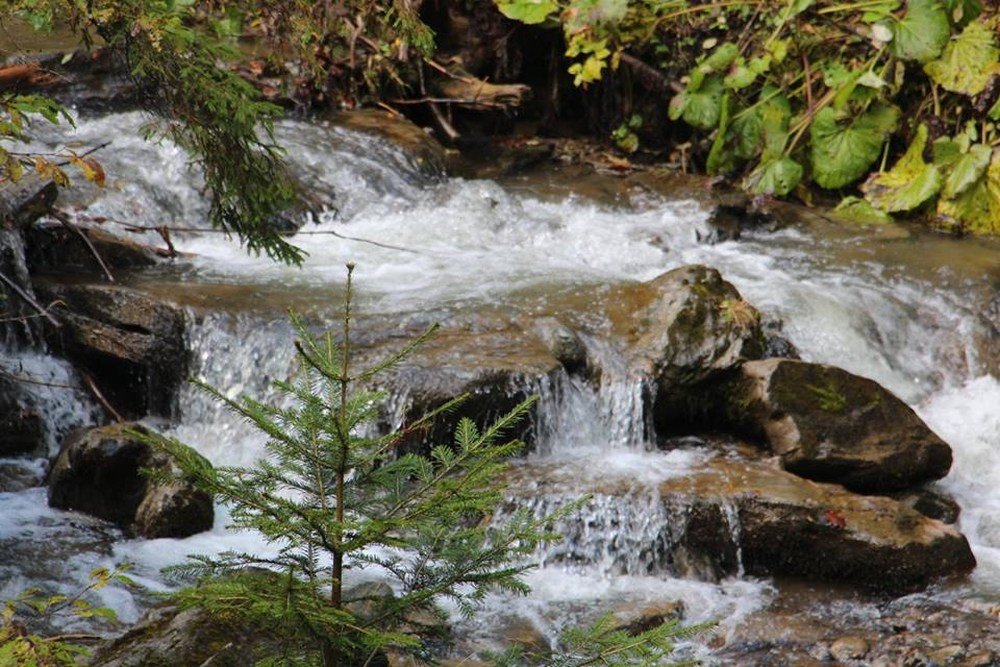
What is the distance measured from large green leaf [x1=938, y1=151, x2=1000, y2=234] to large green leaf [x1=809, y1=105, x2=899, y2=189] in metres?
0.86

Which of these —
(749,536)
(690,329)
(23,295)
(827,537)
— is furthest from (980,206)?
(23,295)

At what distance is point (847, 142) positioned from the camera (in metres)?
10.5

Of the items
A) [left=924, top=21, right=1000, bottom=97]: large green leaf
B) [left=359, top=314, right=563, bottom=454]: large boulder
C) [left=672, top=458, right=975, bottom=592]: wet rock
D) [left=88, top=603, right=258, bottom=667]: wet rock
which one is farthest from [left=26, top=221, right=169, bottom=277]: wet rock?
[left=924, top=21, right=1000, bottom=97]: large green leaf

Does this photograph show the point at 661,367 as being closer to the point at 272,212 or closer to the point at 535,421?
the point at 535,421

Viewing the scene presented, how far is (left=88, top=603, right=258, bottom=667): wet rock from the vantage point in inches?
127

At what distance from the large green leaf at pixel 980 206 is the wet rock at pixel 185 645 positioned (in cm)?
830

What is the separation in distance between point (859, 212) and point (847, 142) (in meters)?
0.65

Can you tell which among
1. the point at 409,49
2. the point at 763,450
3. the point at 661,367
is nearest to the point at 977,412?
the point at 763,450

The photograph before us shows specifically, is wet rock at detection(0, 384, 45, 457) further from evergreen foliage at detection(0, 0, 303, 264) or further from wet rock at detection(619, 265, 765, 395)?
wet rock at detection(619, 265, 765, 395)

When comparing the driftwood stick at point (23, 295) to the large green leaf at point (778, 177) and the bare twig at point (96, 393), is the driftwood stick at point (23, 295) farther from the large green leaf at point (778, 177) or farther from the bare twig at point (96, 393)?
the large green leaf at point (778, 177)

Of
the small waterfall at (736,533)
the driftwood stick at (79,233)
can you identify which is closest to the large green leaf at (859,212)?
the small waterfall at (736,533)

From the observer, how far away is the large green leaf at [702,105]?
11.0 meters

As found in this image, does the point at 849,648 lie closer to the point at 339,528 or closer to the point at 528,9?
the point at 339,528

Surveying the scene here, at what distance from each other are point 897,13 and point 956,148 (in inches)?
53.7
